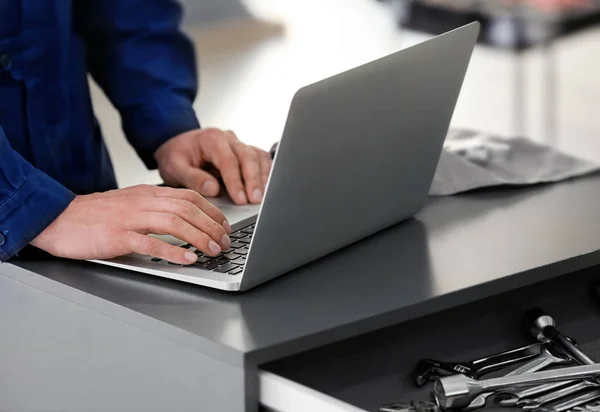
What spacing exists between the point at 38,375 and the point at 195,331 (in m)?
0.27

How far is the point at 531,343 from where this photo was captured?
1.09 meters

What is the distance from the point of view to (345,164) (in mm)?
1044

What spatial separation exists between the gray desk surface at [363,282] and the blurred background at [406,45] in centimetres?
233

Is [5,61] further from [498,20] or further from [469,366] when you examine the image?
[498,20]

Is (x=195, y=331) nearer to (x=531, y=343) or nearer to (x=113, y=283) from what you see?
(x=113, y=283)

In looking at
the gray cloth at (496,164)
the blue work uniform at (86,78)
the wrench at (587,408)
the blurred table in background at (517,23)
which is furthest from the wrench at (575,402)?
the blurred table in background at (517,23)

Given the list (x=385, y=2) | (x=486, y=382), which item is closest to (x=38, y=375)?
(x=486, y=382)

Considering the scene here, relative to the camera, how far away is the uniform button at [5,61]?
1.29 meters

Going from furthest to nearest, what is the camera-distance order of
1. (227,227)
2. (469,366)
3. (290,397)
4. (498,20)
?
(498,20) < (227,227) < (469,366) < (290,397)

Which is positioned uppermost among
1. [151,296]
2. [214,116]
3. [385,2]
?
[385,2]

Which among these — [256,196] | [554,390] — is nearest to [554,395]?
[554,390]

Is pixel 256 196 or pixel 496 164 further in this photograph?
pixel 496 164

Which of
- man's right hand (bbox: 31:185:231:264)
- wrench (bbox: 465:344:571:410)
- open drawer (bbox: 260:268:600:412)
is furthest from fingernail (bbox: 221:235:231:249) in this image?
wrench (bbox: 465:344:571:410)

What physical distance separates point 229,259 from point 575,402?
34 cm
